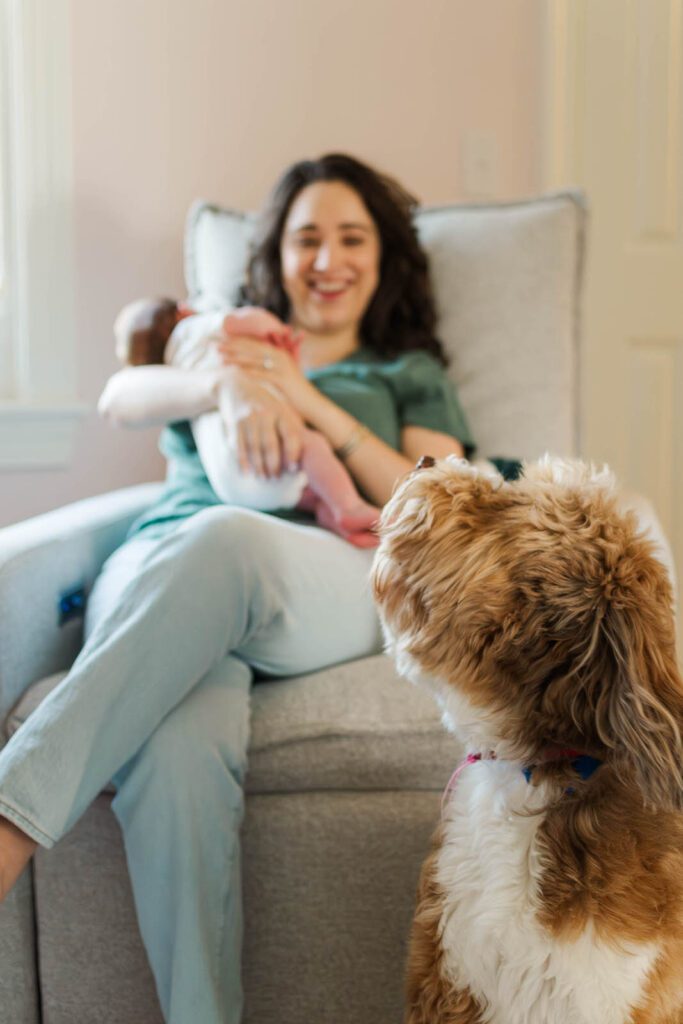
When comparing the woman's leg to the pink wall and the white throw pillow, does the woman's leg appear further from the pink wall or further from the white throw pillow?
the pink wall

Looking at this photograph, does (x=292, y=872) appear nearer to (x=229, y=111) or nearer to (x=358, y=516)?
(x=358, y=516)

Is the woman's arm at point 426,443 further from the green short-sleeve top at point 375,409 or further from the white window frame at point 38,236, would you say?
the white window frame at point 38,236

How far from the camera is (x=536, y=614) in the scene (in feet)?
2.81

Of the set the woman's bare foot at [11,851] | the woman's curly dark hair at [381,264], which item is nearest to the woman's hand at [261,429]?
the woman's curly dark hair at [381,264]

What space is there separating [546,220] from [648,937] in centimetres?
142

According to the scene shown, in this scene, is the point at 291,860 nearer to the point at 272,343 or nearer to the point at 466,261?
the point at 272,343

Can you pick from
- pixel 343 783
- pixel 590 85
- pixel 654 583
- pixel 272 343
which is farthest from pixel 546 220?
pixel 654 583

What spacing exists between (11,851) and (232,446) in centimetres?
65

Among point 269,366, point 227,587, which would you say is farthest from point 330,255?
point 227,587

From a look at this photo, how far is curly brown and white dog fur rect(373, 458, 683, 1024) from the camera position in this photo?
84 cm

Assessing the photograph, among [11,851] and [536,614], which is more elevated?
[536,614]

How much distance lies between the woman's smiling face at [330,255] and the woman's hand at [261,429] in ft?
1.13

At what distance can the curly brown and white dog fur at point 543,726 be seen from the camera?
2.76 ft

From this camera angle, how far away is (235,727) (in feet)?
4.41
